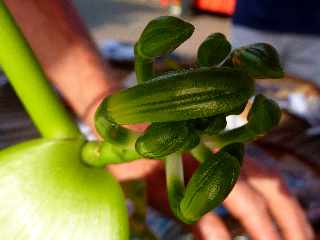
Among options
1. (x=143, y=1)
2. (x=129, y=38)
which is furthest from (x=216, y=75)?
(x=143, y=1)

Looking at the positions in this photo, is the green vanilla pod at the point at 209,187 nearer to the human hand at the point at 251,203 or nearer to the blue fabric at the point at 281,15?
the human hand at the point at 251,203

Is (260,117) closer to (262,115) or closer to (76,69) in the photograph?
(262,115)

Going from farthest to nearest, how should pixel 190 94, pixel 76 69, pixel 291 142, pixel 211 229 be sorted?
pixel 291 142 → pixel 76 69 → pixel 211 229 → pixel 190 94

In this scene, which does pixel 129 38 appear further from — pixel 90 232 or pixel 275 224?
pixel 90 232

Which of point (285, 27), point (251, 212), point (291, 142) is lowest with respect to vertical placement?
point (285, 27)

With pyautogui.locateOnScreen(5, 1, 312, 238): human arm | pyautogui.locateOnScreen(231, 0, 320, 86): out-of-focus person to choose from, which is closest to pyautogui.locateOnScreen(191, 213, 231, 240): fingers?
pyautogui.locateOnScreen(5, 1, 312, 238): human arm

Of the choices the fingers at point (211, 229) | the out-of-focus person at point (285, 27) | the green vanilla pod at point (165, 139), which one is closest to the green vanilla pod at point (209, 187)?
the green vanilla pod at point (165, 139)

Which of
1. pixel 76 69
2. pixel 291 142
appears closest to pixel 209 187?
pixel 76 69

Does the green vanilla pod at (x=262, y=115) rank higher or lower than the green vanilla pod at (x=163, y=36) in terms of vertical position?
lower
